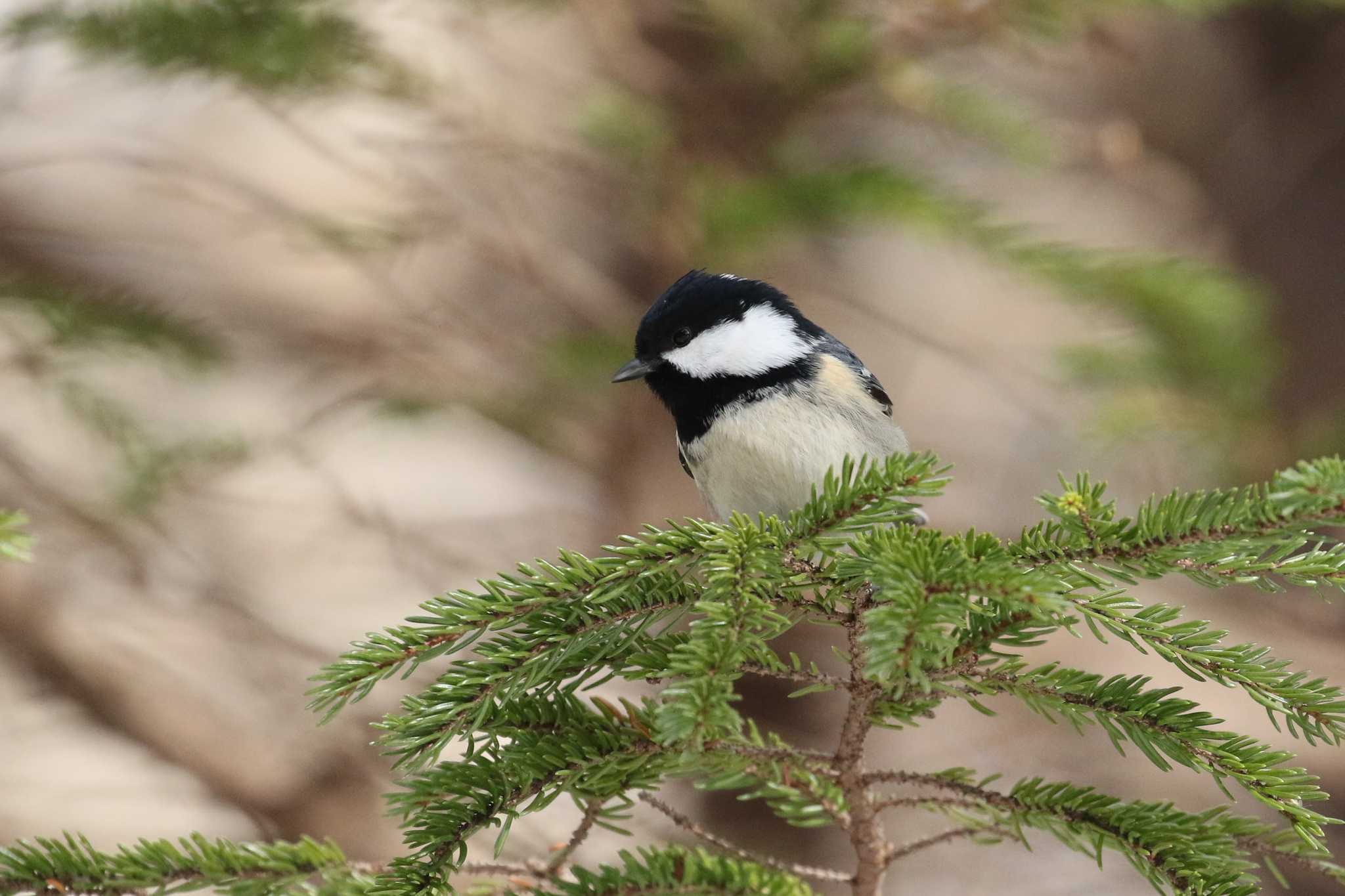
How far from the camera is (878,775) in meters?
0.63

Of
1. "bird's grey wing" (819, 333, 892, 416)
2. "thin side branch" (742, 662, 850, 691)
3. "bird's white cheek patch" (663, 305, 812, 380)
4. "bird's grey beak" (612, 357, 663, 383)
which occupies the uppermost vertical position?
"bird's grey wing" (819, 333, 892, 416)

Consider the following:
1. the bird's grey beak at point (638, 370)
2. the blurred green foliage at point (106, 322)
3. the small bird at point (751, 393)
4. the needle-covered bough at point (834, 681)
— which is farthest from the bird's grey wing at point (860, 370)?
the blurred green foliage at point (106, 322)

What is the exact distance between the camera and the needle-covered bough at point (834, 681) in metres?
0.54

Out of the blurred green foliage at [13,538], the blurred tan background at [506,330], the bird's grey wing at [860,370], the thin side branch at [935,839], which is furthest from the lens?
the blurred tan background at [506,330]

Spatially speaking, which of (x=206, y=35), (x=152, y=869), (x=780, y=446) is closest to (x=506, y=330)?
(x=206, y=35)

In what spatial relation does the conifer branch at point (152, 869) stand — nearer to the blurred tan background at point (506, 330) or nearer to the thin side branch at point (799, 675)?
the thin side branch at point (799, 675)

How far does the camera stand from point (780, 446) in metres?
0.96

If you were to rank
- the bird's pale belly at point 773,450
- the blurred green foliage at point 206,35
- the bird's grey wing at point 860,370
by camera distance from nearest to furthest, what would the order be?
the bird's pale belly at point 773,450 → the bird's grey wing at point 860,370 → the blurred green foliage at point 206,35

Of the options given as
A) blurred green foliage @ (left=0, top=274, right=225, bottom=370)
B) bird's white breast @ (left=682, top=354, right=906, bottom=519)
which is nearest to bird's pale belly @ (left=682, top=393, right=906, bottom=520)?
bird's white breast @ (left=682, top=354, right=906, bottom=519)

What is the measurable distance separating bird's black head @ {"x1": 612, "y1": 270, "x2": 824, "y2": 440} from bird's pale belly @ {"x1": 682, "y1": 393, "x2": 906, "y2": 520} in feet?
0.08

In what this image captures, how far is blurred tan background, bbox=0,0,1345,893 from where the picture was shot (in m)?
1.50

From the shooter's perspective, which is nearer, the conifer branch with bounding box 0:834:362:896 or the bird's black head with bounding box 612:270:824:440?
the conifer branch with bounding box 0:834:362:896

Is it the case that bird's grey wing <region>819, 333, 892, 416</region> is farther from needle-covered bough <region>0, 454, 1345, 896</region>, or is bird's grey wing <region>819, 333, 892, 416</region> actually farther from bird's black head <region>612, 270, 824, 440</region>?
needle-covered bough <region>0, 454, 1345, 896</region>

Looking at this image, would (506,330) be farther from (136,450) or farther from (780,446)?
(780,446)
